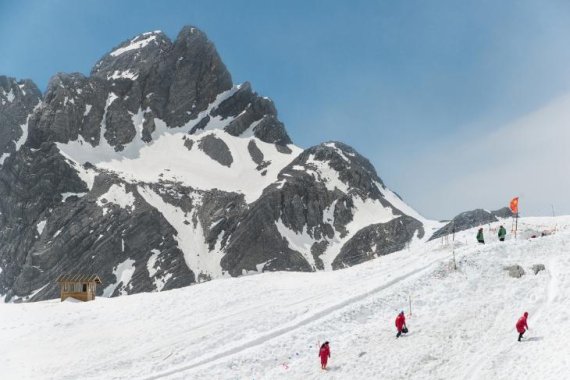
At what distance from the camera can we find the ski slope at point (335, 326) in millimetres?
23953

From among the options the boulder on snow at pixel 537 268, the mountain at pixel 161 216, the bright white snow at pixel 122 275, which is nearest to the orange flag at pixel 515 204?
the boulder on snow at pixel 537 268

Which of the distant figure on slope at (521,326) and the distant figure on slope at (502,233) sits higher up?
the distant figure on slope at (502,233)

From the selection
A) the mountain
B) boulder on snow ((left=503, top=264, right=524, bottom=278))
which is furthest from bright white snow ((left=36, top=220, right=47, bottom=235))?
boulder on snow ((left=503, top=264, right=524, bottom=278))

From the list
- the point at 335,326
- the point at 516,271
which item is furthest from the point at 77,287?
the point at 516,271

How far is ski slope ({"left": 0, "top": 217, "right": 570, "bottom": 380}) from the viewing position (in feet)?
78.6

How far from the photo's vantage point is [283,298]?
35.3m

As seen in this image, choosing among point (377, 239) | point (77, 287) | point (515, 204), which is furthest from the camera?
point (377, 239)

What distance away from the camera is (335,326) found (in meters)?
28.6

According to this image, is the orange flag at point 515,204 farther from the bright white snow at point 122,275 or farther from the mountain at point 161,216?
the bright white snow at point 122,275

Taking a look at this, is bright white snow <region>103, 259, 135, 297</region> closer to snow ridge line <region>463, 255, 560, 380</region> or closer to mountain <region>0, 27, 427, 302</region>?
mountain <region>0, 27, 427, 302</region>

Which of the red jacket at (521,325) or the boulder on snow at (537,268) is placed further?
the boulder on snow at (537,268)

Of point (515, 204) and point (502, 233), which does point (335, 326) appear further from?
point (515, 204)

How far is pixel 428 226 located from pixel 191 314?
136608 millimetres

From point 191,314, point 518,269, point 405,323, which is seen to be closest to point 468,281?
point 518,269
